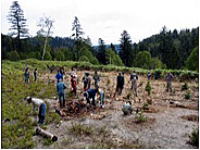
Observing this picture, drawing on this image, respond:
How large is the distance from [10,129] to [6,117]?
1.82m

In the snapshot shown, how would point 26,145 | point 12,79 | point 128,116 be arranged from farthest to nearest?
point 12,79 < point 128,116 < point 26,145

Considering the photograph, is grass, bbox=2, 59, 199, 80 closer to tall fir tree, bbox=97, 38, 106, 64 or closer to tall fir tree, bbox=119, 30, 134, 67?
tall fir tree, bbox=119, 30, 134, 67

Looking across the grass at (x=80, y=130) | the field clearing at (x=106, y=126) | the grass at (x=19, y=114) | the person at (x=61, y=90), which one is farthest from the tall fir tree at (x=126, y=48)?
the grass at (x=80, y=130)

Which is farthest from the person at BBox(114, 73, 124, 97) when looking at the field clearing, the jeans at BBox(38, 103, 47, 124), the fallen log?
the fallen log

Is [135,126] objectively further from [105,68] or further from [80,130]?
[105,68]

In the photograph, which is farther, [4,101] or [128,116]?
[4,101]

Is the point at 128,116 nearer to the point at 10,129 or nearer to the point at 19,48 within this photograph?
the point at 10,129

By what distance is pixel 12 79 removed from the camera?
1000 inches

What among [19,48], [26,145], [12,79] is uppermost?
[19,48]

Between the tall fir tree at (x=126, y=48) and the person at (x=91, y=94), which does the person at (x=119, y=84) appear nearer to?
the person at (x=91, y=94)

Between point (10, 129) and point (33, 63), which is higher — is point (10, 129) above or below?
below

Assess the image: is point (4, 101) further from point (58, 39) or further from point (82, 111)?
point (58, 39)

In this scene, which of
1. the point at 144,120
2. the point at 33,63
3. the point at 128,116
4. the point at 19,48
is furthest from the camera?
the point at 19,48

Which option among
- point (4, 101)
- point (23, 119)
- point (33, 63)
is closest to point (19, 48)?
point (33, 63)
